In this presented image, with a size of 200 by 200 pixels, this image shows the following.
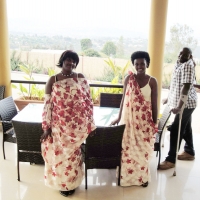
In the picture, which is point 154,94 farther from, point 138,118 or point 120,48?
point 120,48

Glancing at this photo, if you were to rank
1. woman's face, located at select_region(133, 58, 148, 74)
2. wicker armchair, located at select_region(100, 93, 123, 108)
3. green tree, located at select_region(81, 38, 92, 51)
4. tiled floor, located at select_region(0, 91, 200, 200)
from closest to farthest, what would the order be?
woman's face, located at select_region(133, 58, 148, 74) < tiled floor, located at select_region(0, 91, 200, 200) < wicker armchair, located at select_region(100, 93, 123, 108) < green tree, located at select_region(81, 38, 92, 51)

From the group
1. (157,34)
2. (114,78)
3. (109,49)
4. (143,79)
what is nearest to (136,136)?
(143,79)

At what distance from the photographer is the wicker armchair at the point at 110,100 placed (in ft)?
11.3

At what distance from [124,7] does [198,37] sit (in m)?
1.41

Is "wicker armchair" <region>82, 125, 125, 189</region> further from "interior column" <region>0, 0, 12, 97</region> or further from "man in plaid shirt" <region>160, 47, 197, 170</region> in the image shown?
"interior column" <region>0, 0, 12, 97</region>

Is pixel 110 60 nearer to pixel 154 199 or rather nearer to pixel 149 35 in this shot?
pixel 149 35

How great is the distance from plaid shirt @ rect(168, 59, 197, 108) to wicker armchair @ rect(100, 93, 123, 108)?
730mm

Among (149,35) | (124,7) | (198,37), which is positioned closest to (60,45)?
(124,7)

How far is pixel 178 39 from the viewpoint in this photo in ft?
15.0

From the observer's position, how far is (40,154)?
2.58m

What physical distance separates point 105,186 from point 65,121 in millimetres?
930

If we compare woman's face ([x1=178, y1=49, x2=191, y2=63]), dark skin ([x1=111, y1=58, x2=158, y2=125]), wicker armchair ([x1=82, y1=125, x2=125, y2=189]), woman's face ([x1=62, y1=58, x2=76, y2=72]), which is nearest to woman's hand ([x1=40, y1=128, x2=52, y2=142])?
wicker armchair ([x1=82, y1=125, x2=125, y2=189])

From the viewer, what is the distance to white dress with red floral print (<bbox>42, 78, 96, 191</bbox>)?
2268 mm

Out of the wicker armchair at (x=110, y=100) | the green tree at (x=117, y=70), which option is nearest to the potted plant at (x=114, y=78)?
the green tree at (x=117, y=70)
